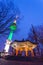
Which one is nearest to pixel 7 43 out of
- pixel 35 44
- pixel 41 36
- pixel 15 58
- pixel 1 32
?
pixel 41 36

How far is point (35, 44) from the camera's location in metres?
46.6

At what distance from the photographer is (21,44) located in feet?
150

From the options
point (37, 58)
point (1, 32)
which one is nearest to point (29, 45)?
point (37, 58)

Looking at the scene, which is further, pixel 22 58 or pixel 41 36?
pixel 41 36

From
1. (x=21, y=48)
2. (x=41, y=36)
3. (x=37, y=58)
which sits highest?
(x=41, y=36)

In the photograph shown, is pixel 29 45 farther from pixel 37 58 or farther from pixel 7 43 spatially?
pixel 7 43

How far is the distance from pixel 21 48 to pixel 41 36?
13.9 metres

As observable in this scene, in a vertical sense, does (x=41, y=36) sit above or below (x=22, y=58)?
above

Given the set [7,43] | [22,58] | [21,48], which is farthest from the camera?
[7,43]

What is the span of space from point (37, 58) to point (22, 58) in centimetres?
382

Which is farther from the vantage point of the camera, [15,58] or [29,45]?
[29,45]

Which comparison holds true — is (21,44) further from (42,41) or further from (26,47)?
(42,41)

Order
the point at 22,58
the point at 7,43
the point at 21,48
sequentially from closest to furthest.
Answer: the point at 22,58
the point at 21,48
the point at 7,43

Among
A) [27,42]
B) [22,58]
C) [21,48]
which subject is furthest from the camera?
[21,48]
